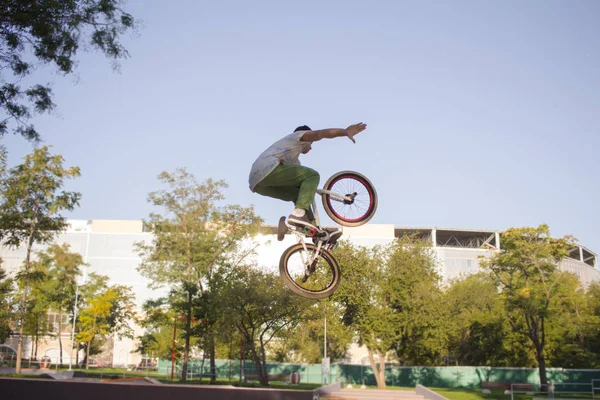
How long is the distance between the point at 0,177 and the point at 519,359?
5866 cm

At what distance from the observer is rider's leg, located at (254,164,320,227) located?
8.36 m

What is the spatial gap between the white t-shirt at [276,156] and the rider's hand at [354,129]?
2.34 ft

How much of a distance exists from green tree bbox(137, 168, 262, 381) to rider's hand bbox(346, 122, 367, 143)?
1434 inches

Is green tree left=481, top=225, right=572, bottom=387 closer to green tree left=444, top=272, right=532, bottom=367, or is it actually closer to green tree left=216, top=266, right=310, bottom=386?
green tree left=444, top=272, right=532, bottom=367

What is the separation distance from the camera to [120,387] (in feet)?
46.6

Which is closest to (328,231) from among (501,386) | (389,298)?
(389,298)

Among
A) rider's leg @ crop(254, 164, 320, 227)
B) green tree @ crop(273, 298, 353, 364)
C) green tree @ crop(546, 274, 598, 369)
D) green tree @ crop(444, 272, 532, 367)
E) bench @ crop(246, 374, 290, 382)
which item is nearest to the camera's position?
rider's leg @ crop(254, 164, 320, 227)

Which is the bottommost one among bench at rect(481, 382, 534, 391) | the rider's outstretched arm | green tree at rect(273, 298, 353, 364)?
bench at rect(481, 382, 534, 391)

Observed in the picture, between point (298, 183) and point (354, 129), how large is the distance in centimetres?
127

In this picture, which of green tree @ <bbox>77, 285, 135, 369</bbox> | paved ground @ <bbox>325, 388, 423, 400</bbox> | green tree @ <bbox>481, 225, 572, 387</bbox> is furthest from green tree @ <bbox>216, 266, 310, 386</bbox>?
green tree @ <bbox>77, 285, 135, 369</bbox>

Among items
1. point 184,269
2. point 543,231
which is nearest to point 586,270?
point 543,231

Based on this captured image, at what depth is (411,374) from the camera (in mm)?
66562

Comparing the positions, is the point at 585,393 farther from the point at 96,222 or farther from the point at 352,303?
the point at 96,222

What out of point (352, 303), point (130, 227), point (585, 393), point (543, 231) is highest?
point (130, 227)
